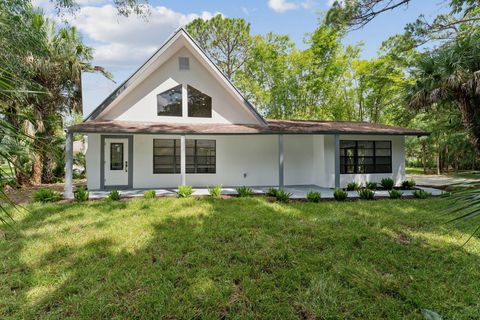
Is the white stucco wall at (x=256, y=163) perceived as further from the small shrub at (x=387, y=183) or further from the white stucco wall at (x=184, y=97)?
the white stucco wall at (x=184, y=97)

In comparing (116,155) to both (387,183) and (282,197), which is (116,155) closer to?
(282,197)

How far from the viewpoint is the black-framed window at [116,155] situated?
1212cm

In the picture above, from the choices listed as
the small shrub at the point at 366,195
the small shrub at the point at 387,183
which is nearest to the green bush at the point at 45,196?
the small shrub at the point at 366,195

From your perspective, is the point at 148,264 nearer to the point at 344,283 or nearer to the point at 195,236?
the point at 195,236

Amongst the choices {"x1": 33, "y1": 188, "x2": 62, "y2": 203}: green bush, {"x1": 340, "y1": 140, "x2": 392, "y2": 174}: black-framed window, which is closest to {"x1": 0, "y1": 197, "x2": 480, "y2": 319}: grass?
{"x1": 33, "y1": 188, "x2": 62, "y2": 203}: green bush

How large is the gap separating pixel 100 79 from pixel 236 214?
12149 millimetres

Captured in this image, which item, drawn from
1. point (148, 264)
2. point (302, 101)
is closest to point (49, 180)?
point (148, 264)

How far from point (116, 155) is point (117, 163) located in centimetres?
35

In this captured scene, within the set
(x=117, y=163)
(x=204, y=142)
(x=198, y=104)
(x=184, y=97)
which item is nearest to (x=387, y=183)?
(x=204, y=142)

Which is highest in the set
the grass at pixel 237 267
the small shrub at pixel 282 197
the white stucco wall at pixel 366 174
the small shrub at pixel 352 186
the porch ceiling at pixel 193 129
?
the porch ceiling at pixel 193 129

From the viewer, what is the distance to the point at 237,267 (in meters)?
4.62

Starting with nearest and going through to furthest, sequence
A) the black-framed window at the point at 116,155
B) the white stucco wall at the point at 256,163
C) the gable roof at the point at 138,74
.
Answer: the gable roof at the point at 138,74, the black-framed window at the point at 116,155, the white stucco wall at the point at 256,163

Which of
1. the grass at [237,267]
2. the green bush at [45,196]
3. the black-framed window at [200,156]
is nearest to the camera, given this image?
the grass at [237,267]

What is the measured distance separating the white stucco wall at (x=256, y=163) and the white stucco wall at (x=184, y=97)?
84 centimetres
